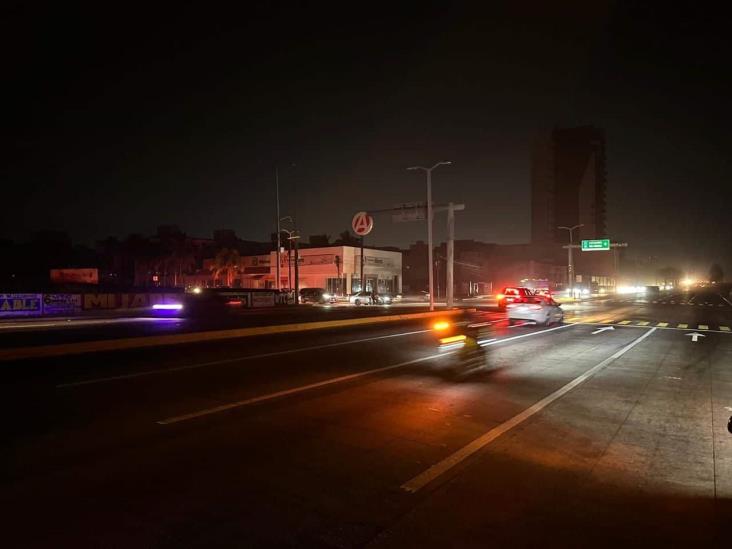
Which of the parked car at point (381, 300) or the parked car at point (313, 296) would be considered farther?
the parked car at point (313, 296)

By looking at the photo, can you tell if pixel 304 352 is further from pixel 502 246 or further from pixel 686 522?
pixel 502 246

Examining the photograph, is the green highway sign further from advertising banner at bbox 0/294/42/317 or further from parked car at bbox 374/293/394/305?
advertising banner at bbox 0/294/42/317

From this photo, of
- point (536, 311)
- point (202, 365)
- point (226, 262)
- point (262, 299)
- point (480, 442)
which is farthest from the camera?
point (226, 262)

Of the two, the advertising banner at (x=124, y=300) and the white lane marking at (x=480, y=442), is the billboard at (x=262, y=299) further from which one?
the white lane marking at (x=480, y=442)

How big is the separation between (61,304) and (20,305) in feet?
12.4

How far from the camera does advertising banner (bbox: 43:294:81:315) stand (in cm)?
4003

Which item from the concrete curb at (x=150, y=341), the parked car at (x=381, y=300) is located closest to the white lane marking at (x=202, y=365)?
the concrete curb at (x=150, y=341)

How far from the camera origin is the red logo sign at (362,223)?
2956cm

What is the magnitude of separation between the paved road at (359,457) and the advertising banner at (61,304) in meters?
32.5

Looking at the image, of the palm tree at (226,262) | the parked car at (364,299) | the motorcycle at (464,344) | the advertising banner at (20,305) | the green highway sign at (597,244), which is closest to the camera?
the motorcycle at (464,344)

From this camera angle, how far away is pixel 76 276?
68.2m

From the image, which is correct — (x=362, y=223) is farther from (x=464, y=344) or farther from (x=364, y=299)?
(x=364, y=299)

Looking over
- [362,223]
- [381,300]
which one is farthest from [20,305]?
[381,300]

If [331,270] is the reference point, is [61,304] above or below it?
below
